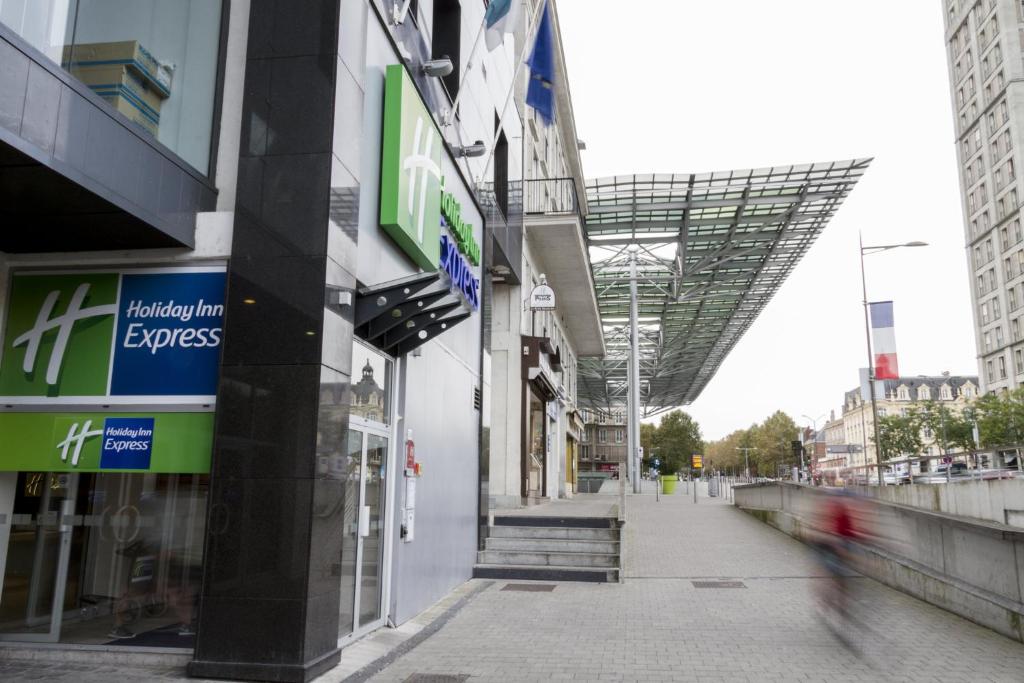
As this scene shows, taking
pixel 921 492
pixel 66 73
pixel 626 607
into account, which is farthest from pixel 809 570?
pixel 66 73

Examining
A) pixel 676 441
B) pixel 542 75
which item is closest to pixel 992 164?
pixel 676 441

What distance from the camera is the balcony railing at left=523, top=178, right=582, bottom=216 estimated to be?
22.4 meters

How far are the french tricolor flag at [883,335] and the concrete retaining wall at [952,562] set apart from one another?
1311 cm

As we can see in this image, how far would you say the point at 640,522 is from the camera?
69.5ft

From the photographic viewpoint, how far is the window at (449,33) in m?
12.8

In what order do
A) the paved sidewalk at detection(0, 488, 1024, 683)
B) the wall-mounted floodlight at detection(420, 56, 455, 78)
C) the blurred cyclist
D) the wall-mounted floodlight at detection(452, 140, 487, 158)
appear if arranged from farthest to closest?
1. the wall-mounted floodlight at detection(452, 140, 487, 158)
2. the wall-mounted floodlight at detection(420, 56, 455, 78)
3. the blurred cyclist
4. the paved sidewalk at detection(0, 488, 1024, 683)

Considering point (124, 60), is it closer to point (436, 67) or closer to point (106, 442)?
point (106, 442)

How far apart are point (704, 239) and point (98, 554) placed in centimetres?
3768

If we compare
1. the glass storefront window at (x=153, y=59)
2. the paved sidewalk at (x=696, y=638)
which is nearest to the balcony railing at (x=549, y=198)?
the paved sidewalk at (x=696, y=638)

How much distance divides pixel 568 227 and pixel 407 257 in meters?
13.7

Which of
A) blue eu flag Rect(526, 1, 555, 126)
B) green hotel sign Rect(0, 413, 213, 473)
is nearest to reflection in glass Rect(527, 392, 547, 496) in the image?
blue eu flag Rect(526, 1, 555, 126)

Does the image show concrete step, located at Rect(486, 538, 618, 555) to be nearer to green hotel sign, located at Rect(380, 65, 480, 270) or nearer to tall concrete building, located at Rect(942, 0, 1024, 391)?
green hotel sign, located at Rect(380, 65, 480, 270)

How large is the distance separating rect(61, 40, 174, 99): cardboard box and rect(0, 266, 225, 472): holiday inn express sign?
66.2 inches

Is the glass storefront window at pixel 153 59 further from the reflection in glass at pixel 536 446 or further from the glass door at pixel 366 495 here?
the reflection in glass at pixel 536 446
